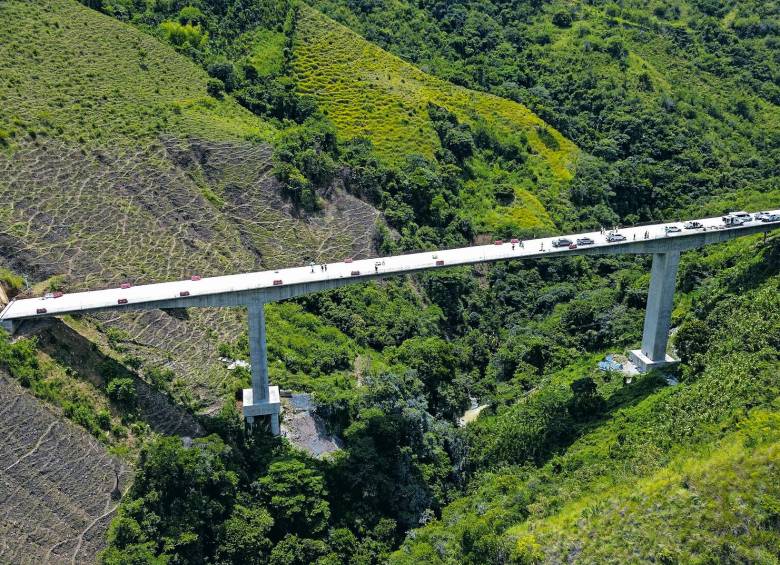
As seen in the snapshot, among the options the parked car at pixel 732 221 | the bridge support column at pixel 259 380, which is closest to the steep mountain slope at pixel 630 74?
the parked car at pixel 732 221

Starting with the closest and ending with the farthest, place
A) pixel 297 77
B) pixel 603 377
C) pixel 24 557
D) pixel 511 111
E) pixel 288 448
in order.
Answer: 1. pixel 24 557
2. pixel 288 448
3. pixel 603 377
4. pixel 297 77
5. pixel 511 111

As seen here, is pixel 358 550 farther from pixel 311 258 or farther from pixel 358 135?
pixel 358 135

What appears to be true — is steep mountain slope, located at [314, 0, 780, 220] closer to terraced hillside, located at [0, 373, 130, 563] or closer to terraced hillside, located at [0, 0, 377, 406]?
terraced hillside, located at [0, 0, 377, 406]

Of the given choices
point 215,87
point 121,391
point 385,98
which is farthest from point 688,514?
point 385,98

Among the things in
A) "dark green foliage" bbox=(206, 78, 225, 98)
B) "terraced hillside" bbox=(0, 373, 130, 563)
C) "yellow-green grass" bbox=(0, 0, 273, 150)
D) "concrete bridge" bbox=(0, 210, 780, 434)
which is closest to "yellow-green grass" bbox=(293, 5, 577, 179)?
"dark green foliage" bbox=(206, 78, 225, 98)

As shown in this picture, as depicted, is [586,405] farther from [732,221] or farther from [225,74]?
[225,74]

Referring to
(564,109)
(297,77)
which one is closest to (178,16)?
(297,77)
